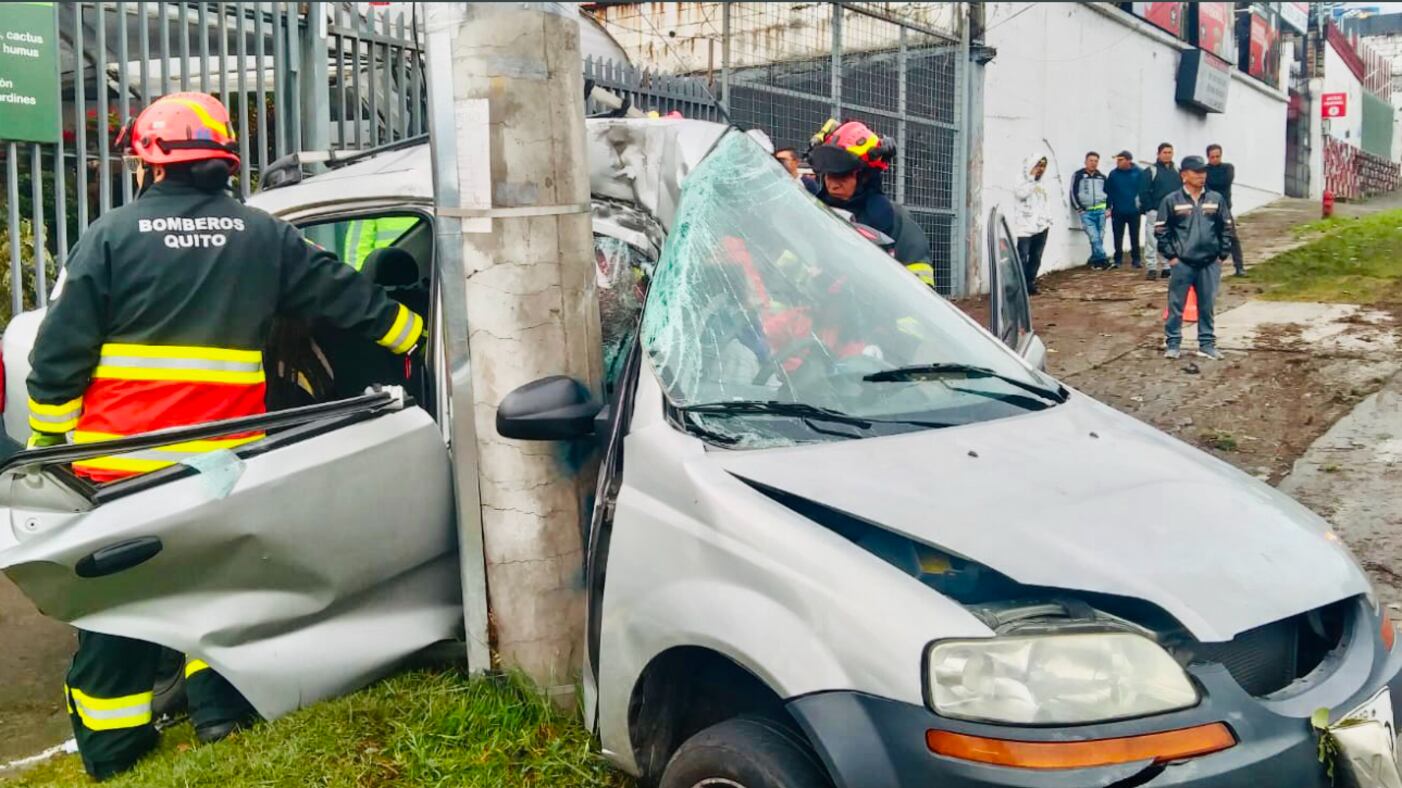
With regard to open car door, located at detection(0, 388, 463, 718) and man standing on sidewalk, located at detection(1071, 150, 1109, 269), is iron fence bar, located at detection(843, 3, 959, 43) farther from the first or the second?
open car door, located at detection(0, 388, 463, 718)

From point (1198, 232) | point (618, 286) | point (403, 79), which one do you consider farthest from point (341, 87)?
point (1198, 232)

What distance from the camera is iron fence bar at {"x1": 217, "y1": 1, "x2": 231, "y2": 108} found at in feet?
19.1

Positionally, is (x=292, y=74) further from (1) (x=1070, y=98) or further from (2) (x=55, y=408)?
(1) (x=1070, y=98)

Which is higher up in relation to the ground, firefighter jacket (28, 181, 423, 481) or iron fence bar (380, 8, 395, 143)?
iron fence bar (380, 8, 395, 143)

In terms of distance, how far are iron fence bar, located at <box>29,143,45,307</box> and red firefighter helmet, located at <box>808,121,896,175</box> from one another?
336 centimetres

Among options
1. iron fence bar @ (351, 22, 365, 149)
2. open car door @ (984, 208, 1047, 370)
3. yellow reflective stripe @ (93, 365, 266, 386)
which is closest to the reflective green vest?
yellow reflective stripe @ (93, 365, 266, 386)

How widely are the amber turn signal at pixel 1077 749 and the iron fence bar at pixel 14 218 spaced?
454cm

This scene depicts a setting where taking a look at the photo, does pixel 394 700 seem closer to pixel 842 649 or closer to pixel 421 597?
pixel 421 597

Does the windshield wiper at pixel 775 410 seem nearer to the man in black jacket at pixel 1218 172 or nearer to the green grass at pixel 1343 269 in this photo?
the green grass at pixel 1343 269

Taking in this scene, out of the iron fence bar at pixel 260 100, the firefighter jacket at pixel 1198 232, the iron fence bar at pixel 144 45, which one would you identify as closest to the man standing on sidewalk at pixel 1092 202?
the firefighter jacket at pixel 1198 232

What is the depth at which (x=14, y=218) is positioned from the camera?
5.05m

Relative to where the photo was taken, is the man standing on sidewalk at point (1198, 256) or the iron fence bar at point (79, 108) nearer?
the iron fence bar at point (79, 108)

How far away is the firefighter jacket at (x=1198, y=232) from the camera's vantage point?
31.0 ft

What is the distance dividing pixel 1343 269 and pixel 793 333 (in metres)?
12.7
